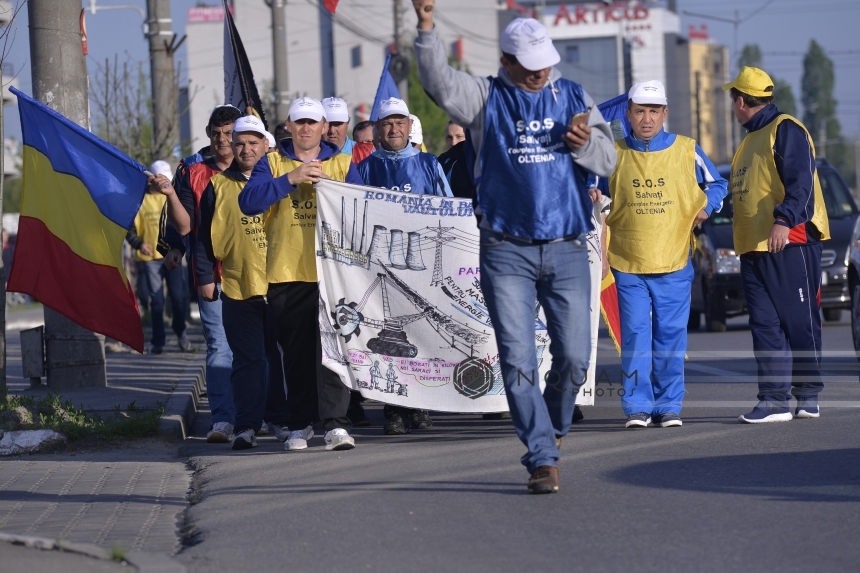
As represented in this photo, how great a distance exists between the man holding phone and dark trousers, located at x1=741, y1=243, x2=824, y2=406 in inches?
96.3

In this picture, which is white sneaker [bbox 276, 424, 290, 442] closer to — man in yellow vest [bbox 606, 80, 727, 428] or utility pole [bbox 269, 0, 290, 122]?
man in yellow vest [bbox 606, 80, 727, 428]

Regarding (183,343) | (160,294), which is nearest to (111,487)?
(160,294)

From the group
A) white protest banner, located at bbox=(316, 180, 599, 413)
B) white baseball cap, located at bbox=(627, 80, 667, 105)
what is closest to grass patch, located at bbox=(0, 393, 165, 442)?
white protest banner, located at bbox=(316, 180, 599, 413)

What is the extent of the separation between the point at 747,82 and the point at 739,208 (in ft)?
2.47

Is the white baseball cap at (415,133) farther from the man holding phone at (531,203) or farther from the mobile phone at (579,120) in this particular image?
the mobile phone at (579,120)

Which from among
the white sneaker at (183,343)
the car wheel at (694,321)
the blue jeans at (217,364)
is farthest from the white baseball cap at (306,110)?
the car wheel at (694,321)

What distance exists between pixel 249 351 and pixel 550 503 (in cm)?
289

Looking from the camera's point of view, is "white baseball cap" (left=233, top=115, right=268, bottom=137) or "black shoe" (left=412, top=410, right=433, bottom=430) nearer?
"white baseball cap" (left=233, top=115, right=268, bottom=137)

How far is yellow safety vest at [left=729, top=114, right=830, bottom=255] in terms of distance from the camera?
834 cm

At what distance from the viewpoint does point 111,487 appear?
6.86 m

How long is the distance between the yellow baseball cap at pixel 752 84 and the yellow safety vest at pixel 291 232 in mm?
2502

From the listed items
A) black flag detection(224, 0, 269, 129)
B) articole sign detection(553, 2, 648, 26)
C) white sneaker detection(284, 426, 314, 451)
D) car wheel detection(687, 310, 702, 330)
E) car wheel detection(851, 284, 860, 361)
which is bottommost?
car wheel detection(687, 310, 702, 330)

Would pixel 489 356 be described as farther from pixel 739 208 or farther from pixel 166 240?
pixel 166 240

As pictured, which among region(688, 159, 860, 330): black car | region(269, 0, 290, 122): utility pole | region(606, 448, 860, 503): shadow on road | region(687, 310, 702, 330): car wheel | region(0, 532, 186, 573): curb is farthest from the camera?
region(269, 0, 290, 122): utility pole
